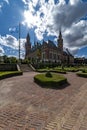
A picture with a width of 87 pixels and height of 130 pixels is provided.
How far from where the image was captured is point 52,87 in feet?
45.1

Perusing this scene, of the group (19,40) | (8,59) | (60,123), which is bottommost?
(60,123)

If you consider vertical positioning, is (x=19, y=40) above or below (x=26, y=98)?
above

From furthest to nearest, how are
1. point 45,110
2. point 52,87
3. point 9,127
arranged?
point 52,87
point 45,110
point 9,127

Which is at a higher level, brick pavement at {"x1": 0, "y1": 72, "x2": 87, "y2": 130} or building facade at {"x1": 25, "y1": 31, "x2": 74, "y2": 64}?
building facade at {"x1": 25, "y1": 31, "x2": 74, "y2": 64}

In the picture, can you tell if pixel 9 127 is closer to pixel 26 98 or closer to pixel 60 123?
pixel 60 123

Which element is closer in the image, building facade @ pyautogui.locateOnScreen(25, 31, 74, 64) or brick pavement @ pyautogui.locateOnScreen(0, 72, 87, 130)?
brick pavement @ pyautogui.locateOnScreen(0, 72, 87, 130)

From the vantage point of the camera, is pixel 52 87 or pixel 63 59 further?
pixel 63 59

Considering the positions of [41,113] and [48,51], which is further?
[48,51]

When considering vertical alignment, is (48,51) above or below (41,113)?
above

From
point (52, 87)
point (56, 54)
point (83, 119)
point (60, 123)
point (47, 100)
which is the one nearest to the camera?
point (60, 123)

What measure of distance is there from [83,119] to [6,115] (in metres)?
3.43

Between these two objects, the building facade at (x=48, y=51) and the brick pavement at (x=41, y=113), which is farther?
the building facade at (x=48, y=51)

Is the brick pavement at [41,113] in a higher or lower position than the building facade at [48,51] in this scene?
lower

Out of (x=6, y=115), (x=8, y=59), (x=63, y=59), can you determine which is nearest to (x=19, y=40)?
(x=8, y=59)
